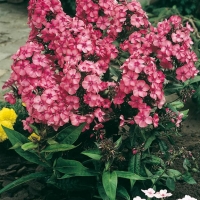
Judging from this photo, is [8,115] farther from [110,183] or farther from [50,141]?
[110,183]

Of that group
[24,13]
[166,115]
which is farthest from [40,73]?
[24,13]

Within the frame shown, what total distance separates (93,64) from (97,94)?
0.53 feet

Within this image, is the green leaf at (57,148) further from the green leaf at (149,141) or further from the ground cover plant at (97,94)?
the green leaf at (149,141)

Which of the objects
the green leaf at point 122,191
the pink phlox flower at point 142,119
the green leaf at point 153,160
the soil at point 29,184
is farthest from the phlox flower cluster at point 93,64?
the soil at point 29,184

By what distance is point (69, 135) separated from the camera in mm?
2633

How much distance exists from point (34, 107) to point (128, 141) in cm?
63

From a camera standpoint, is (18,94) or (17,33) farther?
(17,33)

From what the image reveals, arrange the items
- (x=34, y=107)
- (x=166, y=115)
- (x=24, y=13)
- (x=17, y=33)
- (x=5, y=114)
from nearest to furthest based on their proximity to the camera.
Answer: (x=34, y=107) → (x=166, y=115) → (x=5, y=114) → (x=17, y=33) → (x=24, y=13)

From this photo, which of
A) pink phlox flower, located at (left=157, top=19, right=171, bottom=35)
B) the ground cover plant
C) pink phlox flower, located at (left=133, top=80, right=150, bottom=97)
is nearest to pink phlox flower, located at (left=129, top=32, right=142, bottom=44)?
the ground cover plant

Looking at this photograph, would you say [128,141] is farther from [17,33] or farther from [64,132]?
[17,33]

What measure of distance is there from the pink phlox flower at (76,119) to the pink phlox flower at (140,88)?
0.32m

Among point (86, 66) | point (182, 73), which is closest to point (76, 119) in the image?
point (86, 66)

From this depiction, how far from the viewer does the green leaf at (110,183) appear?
8.11 feet

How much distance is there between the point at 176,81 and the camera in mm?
2840
